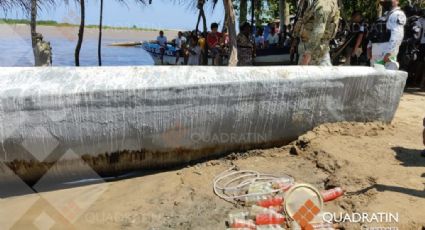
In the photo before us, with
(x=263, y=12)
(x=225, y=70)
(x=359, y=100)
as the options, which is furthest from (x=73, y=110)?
(x=263, y=12)

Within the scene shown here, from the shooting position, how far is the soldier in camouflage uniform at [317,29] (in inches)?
231

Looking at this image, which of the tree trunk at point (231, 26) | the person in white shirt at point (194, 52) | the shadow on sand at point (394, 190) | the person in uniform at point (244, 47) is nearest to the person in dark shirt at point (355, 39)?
the person in uniform at point (244, 47)

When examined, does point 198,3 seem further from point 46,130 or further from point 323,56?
point 46,130

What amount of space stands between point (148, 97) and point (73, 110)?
73cm

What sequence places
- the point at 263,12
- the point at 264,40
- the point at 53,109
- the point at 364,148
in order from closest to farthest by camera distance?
the point at 53,109 → the point at 364,148 → the point at 264,40 → the point at 263,12

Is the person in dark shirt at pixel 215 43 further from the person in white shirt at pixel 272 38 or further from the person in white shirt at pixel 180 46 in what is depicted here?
the person in white shirt at pixel 272 38

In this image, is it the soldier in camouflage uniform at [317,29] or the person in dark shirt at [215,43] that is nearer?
the soldier in camouflage uniform at [317,29]

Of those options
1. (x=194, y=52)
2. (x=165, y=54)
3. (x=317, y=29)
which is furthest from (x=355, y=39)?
(x=165, y=54)

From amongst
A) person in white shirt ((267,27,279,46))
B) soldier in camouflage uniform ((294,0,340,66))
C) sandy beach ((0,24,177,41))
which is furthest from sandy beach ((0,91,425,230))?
sandy beach ((0,24,177,41))

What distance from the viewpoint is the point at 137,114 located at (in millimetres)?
4520

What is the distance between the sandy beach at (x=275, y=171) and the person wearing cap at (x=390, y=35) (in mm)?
1468

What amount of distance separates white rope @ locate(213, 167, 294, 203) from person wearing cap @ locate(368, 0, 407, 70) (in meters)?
2.82

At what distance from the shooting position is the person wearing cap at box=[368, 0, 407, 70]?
637 cm

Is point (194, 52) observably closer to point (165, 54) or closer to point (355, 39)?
point (165, 54)
